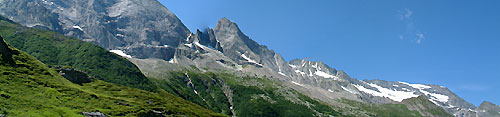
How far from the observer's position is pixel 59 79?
191000 millimetres

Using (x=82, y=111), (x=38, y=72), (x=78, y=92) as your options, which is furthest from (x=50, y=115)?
(x=38, y=72)

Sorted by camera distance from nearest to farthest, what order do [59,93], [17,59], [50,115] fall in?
1. [50,115]
2. [59,93]
3. [17,59]

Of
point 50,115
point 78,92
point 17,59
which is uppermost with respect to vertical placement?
point 17,59

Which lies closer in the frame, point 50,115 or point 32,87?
point 50,115

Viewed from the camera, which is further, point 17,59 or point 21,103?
point 17,59

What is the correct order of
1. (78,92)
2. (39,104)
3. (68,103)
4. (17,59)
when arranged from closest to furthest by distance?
(39,104), (68,103), (78,92), (17,59)

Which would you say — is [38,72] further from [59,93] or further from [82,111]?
[82,111]

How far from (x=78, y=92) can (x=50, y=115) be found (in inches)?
1926

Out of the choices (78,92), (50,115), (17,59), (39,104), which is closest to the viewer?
(50,115)

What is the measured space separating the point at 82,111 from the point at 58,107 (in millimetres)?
9164

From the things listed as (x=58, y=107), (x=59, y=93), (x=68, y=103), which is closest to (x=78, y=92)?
(x=59, y=93)

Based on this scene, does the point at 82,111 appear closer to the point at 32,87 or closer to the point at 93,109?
the point at 93,109

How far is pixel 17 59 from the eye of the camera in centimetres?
19050

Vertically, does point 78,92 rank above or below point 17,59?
below
